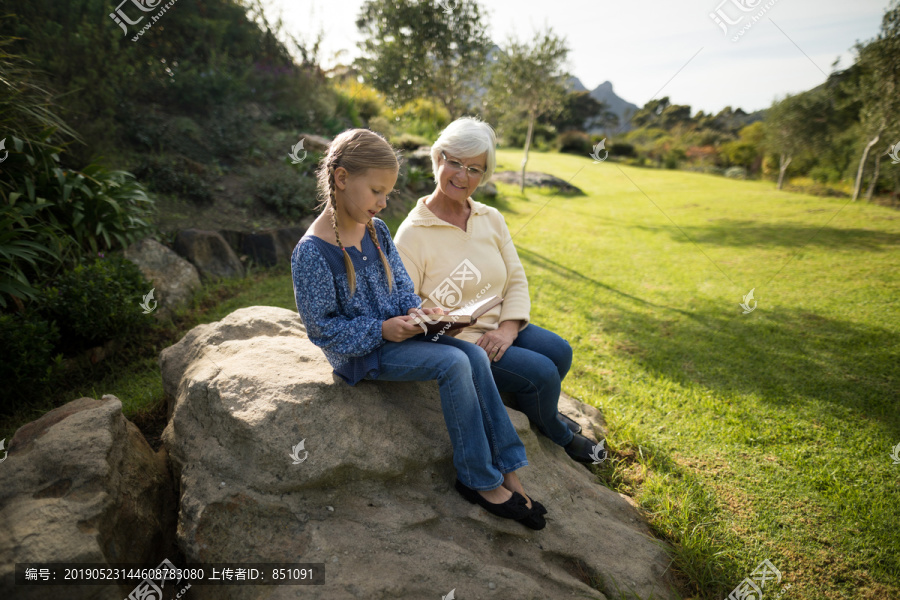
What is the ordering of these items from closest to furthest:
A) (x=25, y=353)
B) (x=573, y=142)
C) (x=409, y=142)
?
(x=25, y=353) < (x=409, y=142) < (x=573, y=142)

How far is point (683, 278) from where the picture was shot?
23.1 feet

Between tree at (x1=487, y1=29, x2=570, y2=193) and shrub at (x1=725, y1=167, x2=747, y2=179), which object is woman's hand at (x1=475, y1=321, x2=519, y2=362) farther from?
tree at (x1=487, y1=29, x2=570, y2=193)

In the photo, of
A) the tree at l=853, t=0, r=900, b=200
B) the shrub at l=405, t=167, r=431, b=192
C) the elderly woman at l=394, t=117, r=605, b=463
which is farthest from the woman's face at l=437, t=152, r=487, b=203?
the shrub at l=405, t=167, r=431, b=192

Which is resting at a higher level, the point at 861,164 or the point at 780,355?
the point at 861,164

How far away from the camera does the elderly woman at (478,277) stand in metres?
2.89

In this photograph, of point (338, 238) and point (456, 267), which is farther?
point (456, 267)

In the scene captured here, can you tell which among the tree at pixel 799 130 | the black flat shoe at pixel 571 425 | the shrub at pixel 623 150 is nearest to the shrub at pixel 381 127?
the shrub at pixel 623 150

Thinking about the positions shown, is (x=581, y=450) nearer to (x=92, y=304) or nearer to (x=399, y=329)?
(x=399, y=329)

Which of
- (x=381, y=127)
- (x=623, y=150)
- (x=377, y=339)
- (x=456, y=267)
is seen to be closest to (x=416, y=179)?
(x=381, y=127)

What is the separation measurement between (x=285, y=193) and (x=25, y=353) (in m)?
4.16

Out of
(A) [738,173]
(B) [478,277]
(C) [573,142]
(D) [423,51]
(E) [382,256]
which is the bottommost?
(B) [478,277]

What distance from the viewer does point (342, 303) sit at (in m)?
2.39

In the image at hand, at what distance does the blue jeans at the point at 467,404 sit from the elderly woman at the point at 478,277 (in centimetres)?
51

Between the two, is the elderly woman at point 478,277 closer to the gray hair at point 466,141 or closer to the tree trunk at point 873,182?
the gray hair at point 466,141
